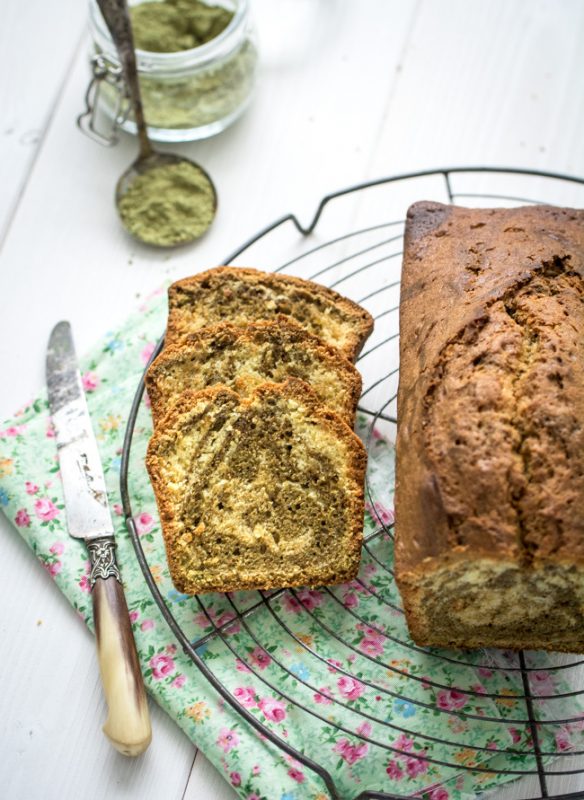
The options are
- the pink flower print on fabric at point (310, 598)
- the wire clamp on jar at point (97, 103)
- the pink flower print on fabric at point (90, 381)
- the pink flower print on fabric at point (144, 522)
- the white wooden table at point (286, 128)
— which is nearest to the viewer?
the pink flower print on fabric at point (310, 598)

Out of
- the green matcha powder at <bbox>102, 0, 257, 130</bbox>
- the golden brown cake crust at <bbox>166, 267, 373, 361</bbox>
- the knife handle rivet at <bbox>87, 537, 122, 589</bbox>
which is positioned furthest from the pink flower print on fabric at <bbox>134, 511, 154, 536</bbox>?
the green matcha powder at <bbox>102, 0, 257, 130</bbox>

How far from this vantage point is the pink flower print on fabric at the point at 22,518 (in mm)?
2943

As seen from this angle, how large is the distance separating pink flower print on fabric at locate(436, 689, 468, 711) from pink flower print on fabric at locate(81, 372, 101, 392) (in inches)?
62.7

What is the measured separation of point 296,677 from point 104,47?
248 centimetres

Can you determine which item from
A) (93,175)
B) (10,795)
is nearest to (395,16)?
(93,175)

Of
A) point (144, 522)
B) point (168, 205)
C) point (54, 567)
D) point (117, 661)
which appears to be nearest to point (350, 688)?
point (117, 661)

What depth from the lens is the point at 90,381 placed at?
3.21 meters

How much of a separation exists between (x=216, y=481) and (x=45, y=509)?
0.69m

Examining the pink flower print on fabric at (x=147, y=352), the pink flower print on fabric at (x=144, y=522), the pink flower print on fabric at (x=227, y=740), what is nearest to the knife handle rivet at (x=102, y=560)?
the pink flower print on fabric at (x=144, y=522)

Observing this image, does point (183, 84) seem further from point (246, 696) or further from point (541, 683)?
point (541, 683)

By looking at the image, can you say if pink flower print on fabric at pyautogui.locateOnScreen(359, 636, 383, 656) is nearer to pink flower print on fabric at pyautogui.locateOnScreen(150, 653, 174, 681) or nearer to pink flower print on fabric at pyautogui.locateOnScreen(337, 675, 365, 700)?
pink flower print on fabric at pyautogui.locateOnScreen(337, 675, 365, 700)

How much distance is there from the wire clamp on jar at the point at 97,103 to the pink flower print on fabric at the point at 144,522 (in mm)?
1483

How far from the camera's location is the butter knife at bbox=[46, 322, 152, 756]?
103 inches

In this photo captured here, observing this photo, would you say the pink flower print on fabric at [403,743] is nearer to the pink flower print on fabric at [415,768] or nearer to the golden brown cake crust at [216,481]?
the pink flower print on fabric at [415,768]
